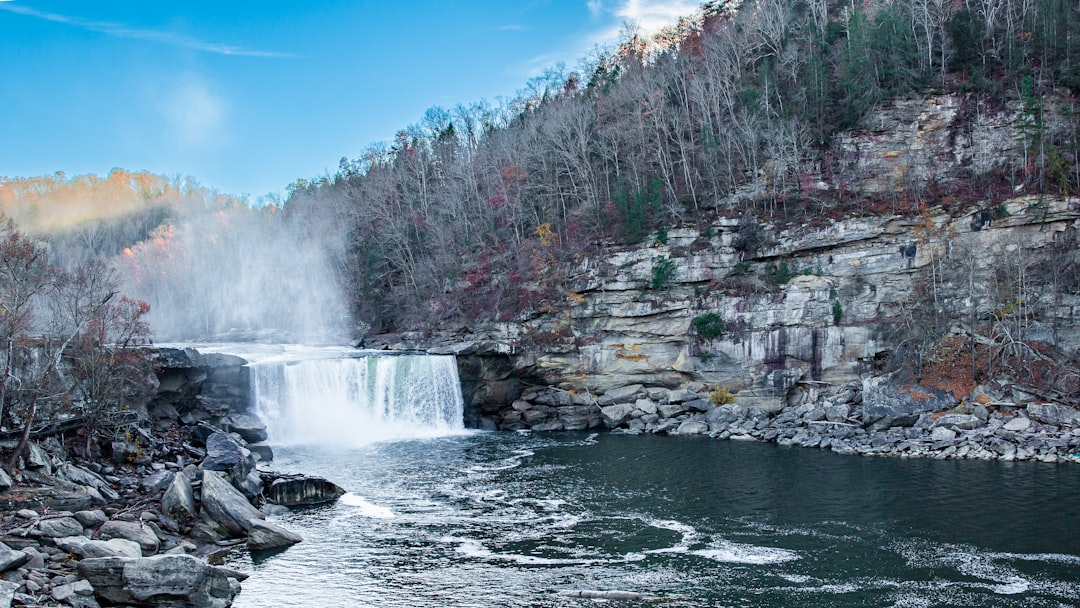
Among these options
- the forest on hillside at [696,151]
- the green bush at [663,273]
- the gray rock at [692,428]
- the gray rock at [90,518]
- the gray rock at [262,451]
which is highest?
the forest on hillside at [696,151]

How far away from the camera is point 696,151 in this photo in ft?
185

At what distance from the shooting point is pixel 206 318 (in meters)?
77.8

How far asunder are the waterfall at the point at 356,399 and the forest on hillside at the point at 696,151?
8.26m

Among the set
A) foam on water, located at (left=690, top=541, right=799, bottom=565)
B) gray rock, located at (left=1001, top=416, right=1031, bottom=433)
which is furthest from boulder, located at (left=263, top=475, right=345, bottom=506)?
gray rock, located at (left=1001, top=416, right=1031, bottom=433)

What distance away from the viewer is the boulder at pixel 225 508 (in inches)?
841

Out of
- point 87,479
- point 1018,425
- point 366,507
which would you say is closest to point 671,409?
point 1018,425

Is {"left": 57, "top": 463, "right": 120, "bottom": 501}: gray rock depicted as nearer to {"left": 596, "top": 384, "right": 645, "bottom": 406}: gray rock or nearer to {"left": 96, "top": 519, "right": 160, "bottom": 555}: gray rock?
{"left": 96, "top": 519, "right": 160, "bottom": 555}: gray rock

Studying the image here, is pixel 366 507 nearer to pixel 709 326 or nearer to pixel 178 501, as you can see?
pixel 178 501

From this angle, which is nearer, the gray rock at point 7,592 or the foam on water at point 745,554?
the gray rock at point 7,592

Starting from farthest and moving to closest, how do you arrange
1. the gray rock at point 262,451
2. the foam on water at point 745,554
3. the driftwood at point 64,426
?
the gray rock at point 262,451, the driftwood at point 64,426, the foam on water at point 745,554

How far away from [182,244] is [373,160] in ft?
89.6

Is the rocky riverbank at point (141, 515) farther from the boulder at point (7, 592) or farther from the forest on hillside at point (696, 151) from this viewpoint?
the forest on hillside at point (696, 151)

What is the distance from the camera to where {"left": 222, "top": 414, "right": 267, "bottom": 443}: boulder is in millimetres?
36344

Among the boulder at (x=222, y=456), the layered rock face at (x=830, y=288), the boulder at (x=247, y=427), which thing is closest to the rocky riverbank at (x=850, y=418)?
the layered rock face at (x=830, y=288)
